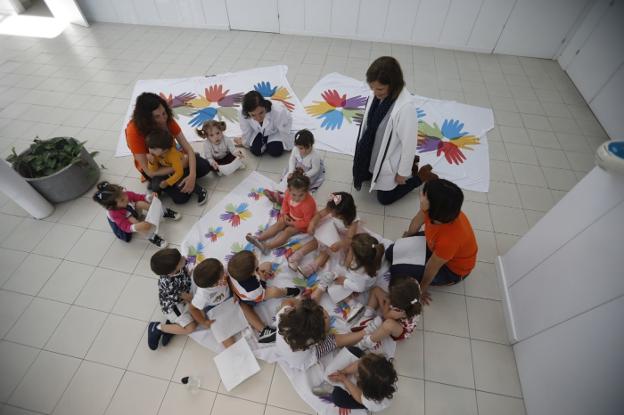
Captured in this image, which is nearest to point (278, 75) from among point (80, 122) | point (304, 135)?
point (304, 135)

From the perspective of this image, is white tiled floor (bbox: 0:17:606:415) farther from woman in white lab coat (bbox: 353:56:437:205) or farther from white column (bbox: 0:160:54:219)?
woman in white lab coat (bbox: 353:56:437:205)

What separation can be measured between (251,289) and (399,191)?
153 cm

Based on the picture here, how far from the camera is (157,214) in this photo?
246 cm

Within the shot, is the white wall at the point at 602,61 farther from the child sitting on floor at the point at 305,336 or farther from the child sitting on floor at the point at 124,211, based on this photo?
the child sitting on floor at the point at 124,211

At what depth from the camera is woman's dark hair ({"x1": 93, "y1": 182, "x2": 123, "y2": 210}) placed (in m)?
2.20

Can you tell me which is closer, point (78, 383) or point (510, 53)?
point (78, 383)

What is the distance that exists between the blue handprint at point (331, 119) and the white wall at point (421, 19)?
1.99 meters

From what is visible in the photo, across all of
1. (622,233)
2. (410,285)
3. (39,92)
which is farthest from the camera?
(39,92)

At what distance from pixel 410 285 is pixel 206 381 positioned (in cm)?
140

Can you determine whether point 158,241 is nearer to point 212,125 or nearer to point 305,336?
point 212,125

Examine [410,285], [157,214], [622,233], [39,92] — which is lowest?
[39,92]

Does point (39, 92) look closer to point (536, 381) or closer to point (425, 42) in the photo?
point (425, 42)

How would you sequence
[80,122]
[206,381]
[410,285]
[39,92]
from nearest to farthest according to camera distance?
[410,285]
[206,381]
[80,122]
[39,92]

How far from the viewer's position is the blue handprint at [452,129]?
3.36 meters
